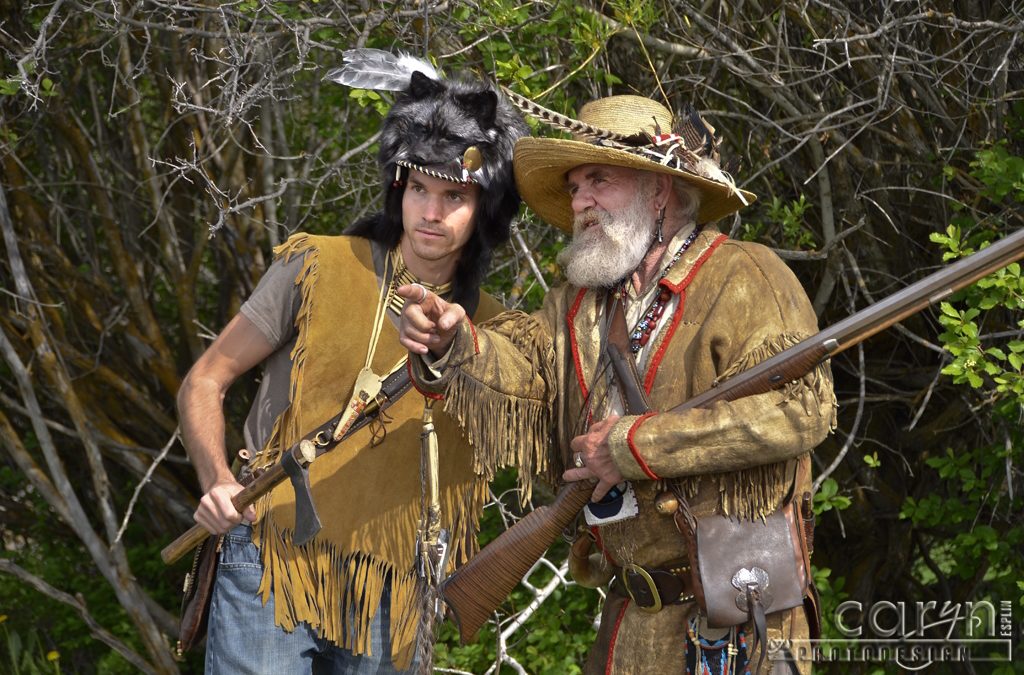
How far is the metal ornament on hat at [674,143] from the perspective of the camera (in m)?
3.17

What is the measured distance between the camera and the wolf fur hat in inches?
136

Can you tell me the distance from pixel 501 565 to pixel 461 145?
45.7 inches

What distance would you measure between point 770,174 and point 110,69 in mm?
3459

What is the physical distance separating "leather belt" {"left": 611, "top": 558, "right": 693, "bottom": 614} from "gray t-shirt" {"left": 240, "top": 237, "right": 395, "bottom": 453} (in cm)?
103

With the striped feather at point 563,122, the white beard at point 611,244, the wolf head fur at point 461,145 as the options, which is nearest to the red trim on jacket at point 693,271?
the white beard at point 611,244

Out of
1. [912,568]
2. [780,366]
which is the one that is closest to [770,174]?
[912,568]

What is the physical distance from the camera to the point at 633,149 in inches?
124

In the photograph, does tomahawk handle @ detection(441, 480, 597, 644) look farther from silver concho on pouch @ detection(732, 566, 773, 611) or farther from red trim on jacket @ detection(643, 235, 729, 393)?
silver concho on pouch @ detection(732, 566, 773, 611)

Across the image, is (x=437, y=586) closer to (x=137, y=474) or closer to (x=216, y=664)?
(x=216, y=664)

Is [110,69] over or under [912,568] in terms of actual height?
over

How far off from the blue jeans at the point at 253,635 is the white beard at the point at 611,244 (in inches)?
42.1

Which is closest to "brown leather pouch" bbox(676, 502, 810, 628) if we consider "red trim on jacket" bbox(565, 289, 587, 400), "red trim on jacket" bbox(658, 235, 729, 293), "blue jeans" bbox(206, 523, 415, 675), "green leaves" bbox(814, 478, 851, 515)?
"red trim on jacket" bbox(565, 289, 587, 400)

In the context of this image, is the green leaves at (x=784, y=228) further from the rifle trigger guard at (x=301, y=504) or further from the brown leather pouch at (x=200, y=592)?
the brown leather pouch at (x=200, y=592)

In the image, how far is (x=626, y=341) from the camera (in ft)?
10.5
